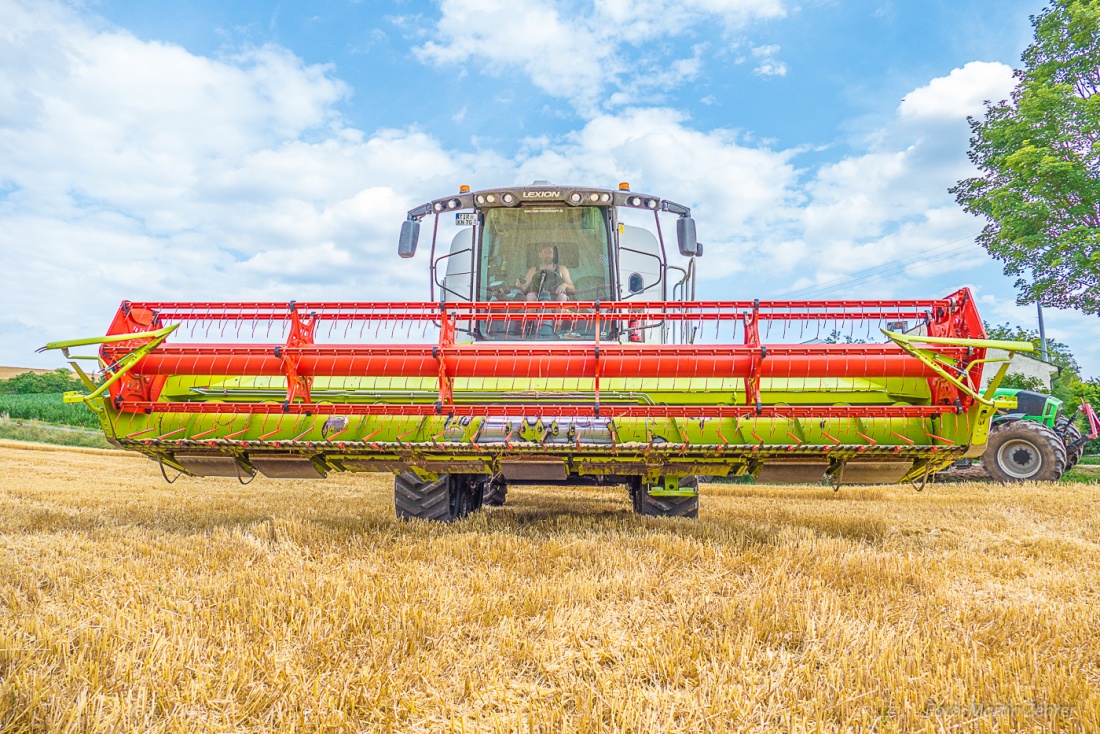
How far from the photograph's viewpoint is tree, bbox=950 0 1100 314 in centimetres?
1360

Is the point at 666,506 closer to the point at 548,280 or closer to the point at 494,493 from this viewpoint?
the point at 494,493

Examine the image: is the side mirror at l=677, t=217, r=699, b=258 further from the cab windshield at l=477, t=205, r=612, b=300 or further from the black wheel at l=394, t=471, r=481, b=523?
the black wheel at l=394, t=471, r=481, b=523

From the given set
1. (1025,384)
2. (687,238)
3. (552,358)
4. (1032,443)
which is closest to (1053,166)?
(1025,384)

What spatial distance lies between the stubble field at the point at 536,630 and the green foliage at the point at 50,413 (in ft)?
71.8

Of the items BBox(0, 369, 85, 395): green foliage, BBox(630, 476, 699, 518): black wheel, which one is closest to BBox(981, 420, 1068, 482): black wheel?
BBox(630, 476, 699, 518): black wheel

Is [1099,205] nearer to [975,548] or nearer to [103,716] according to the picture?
[975,548]

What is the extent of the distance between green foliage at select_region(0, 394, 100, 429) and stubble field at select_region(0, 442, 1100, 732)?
71.8ft

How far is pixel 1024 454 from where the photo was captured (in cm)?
977

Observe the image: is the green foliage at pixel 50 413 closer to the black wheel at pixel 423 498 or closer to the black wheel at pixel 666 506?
the black wheel at pixel 423 498

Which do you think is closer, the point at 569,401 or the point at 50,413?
the point at 569,401

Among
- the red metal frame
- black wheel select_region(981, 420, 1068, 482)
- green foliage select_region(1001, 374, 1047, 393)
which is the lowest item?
black wheel select_region(981, 420, 1068, 482)

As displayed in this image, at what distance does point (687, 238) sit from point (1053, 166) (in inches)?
473

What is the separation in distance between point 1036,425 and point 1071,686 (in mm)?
9754

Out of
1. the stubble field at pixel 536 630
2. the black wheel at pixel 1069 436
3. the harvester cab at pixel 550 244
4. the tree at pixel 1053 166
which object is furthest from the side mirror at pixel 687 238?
the tree at pixel 1053 166
